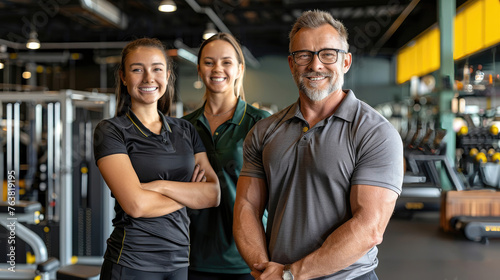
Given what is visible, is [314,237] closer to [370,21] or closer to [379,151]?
[379,151]

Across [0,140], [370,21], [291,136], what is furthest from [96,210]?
[370,21]

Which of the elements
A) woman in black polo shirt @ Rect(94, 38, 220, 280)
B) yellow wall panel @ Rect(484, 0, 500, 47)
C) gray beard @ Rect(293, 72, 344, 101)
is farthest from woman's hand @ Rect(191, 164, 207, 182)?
yellow wall panel @ Rect(484, 0, 500, 47)

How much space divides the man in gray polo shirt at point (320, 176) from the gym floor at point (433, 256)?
9.27ft

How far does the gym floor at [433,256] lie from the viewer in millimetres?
4129

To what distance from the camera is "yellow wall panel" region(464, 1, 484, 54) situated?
676cm

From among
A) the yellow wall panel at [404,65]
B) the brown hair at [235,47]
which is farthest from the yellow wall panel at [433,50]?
the brown hair at [235,47]

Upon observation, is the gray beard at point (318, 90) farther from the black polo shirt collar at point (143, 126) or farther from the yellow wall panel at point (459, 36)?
the yellow wall panel at point (459, 36)

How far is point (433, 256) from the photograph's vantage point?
15.6 feet

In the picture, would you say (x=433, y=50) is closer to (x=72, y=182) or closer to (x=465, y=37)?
(x=465, y=37)

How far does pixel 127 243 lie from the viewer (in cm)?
162

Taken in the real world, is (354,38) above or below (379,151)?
above

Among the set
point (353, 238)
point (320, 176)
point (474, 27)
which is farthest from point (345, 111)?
point (474, 27)

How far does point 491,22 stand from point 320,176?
6037 mm

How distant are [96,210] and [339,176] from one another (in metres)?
4.12
